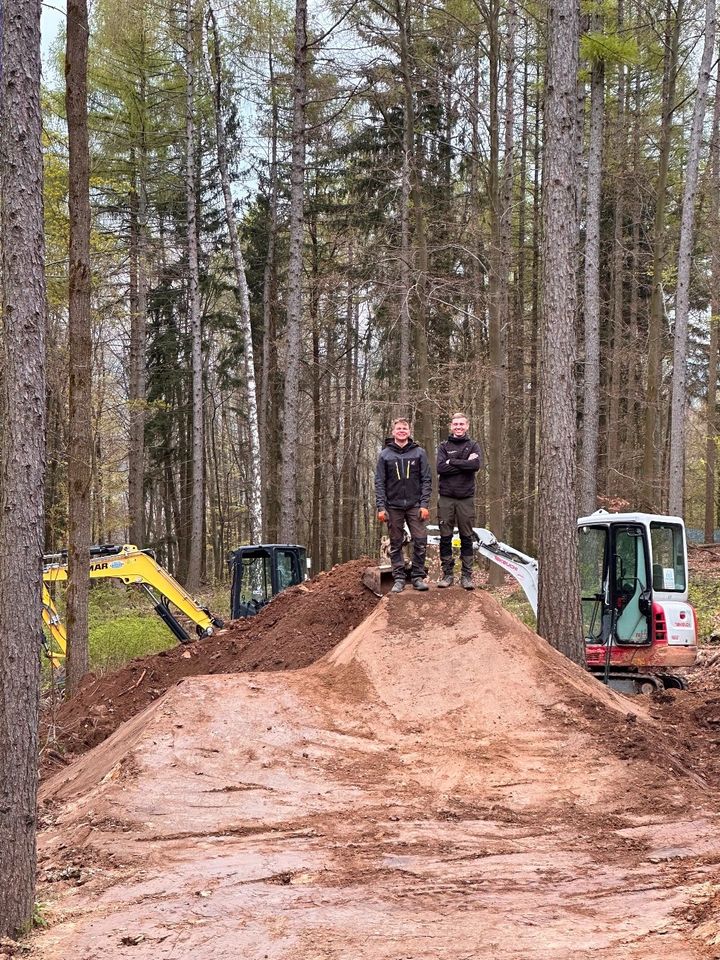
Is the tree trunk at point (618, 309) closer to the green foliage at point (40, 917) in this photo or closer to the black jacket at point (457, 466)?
the black jacket at point (457, 466)

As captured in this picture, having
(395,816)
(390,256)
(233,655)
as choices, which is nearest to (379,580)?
(233,655)

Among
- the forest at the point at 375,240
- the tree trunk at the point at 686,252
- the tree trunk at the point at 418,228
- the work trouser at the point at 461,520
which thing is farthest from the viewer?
the tree trunk at the point at 418,228

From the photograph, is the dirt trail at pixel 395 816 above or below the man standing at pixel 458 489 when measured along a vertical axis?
below

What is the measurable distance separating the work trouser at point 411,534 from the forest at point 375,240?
→ 25.8ft

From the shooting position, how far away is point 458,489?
10.0m

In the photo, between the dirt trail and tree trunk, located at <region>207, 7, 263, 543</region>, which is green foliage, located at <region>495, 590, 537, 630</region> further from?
the dirt trail

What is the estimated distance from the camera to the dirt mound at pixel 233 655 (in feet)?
33.7

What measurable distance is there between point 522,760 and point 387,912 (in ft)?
9.69

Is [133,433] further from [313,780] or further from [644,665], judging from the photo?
[313,780]

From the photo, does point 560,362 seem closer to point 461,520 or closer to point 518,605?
point 461,520

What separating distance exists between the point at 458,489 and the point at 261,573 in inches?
286

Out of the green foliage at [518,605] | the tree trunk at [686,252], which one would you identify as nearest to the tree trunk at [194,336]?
the green foliage at [518,605]

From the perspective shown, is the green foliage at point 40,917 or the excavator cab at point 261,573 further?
the excavator cab at point 261,573

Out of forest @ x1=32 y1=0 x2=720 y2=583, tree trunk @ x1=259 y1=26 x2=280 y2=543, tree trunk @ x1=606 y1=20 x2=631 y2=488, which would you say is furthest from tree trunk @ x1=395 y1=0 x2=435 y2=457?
tree trunk @ x1=259 y1=26 x2=280 y2=543
